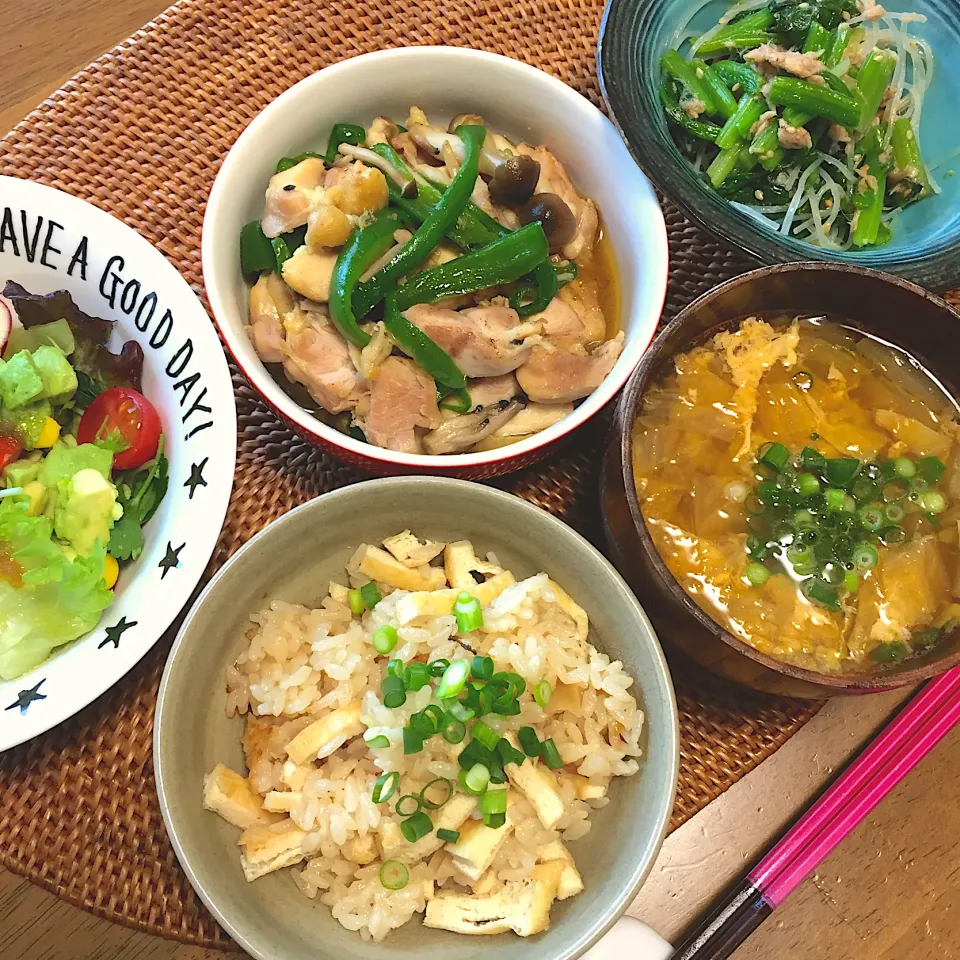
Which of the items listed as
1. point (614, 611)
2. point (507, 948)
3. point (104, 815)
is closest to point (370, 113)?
point (614, 611)

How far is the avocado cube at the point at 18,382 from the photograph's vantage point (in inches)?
49.8

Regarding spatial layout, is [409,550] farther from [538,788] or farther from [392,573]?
[538,788]

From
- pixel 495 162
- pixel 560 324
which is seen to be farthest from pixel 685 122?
pixel 560 324

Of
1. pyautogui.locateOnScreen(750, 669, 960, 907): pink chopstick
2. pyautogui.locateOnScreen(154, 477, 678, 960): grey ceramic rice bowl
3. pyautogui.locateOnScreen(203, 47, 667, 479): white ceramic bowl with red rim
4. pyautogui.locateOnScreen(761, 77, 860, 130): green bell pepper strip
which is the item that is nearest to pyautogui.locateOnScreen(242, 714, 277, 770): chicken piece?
pyautogui.locateOnScreen(154, 477, 678, 960): grey ceramic rice bowl

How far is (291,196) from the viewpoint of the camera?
55.7 inches

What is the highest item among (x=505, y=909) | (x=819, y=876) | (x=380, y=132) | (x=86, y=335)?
(x=380, y=132)

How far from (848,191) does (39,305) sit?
1.53m

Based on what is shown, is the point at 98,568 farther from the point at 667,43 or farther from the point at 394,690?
the point at 667,43

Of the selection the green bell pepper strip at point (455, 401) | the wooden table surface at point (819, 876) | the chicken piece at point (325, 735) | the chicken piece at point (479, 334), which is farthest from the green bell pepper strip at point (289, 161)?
the wooden table surface at point (819, 876)

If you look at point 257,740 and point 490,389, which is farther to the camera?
point 490,389

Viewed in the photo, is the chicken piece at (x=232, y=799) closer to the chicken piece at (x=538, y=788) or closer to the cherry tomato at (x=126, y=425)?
the chicken piece at (x=538, y=788)

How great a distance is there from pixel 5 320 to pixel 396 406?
2.07 feet

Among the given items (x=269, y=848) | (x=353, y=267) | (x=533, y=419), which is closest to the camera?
(x=269, y=848)

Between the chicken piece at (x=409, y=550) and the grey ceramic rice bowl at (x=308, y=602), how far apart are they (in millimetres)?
36
